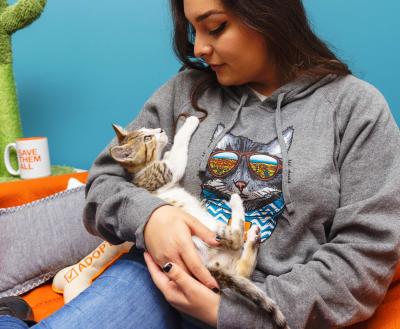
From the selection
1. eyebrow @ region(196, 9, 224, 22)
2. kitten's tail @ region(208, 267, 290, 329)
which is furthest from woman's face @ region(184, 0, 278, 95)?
kitten's tail @ region(208, 267, 290, 329)

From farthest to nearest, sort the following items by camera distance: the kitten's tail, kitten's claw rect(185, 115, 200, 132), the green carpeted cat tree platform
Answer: the green carpeted cat tree platform → kitten's claw rect(185, 115, 200, 132) → the kitten's tail

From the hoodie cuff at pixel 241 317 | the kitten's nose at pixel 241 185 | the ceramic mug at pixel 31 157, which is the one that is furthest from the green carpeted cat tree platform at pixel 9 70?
the hoodie cuff at pixel 241 317

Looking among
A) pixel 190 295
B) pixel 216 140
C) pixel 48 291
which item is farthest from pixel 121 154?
pixel 48 291

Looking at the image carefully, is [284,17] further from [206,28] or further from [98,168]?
[98,168]

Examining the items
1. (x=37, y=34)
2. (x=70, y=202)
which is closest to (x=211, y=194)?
(x=70, y=202)

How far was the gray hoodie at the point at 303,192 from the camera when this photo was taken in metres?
0.77

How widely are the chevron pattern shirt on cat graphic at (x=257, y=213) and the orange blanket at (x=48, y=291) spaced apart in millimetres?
310

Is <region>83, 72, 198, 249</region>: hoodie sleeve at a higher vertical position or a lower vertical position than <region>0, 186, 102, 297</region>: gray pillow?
higher

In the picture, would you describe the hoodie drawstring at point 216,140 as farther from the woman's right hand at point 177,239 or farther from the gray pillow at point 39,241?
the gray pillow at point 39,241

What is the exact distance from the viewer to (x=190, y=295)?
768mm

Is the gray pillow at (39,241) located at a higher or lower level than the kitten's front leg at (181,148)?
lower

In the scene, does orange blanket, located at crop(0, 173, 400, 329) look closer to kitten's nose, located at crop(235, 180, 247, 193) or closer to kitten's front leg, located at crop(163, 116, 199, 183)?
kitten's nose, located at crop(235, 180, 247, 193)

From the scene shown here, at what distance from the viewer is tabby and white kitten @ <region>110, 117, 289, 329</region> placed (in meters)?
0.79

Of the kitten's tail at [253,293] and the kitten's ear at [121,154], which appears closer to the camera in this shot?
the kitten's tail at [253,293]
